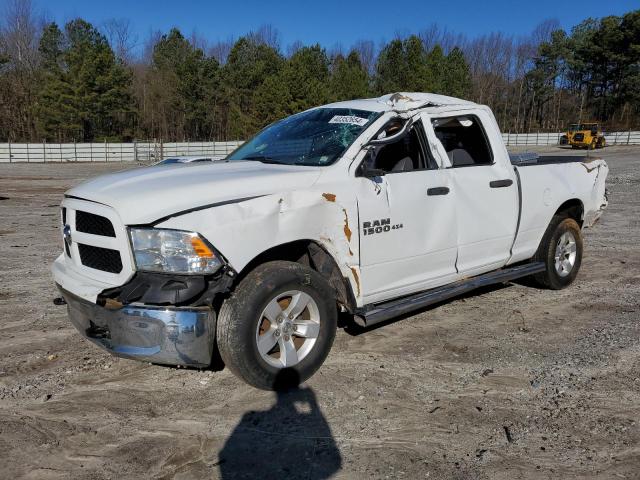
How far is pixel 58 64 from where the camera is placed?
6044 cm

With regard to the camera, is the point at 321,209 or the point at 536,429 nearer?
the point at 536,429

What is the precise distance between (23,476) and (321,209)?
89.8 inches

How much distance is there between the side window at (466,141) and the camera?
4.98m

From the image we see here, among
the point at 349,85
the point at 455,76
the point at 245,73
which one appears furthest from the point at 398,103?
the point at 455,76

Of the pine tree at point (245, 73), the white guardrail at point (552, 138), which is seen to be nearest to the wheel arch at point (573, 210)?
the pine tree at point (245, 73)

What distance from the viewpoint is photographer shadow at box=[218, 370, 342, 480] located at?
9.42 ft

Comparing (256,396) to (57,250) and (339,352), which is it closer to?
(339,352)

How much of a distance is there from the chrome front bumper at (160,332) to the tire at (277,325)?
5.6 inches

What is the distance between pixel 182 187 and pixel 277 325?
1096mm

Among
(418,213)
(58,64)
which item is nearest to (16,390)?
(418,213)

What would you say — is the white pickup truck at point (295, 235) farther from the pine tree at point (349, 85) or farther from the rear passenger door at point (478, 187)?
the pine tree at point (349, 85)

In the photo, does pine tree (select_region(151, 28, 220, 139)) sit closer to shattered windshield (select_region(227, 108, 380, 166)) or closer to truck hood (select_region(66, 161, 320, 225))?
shattered windshield (select_region(227, 108, 380, 166))

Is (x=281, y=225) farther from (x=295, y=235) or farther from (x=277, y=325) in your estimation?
(x=277, y=325)

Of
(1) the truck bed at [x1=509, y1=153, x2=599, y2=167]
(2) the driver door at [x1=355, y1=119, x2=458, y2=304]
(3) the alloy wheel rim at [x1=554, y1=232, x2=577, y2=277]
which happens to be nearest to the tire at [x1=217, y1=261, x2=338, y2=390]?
(2) the driver door at [x1=355, y1=119, x2=458, y2=304]
